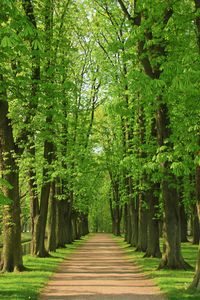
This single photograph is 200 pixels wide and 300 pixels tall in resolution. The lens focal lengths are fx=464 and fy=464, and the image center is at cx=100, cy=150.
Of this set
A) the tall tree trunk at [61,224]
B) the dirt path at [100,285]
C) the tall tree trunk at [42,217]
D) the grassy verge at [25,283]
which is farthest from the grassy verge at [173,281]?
the tall tree trunk at [61,224]

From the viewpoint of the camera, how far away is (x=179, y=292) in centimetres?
1200

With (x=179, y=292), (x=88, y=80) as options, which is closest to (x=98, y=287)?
(x=179, y=292)

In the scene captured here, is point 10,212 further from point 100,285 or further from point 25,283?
point 100,285

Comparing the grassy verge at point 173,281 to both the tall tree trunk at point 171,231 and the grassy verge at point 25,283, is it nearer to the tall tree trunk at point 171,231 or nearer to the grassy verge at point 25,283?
the tall tree trunk at point 171,231

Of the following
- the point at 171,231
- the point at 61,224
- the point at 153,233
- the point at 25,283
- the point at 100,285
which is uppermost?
the point at 61,224

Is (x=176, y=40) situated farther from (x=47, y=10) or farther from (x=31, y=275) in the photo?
(x=31, y=275)

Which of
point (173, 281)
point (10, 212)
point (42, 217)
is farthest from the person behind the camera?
point (42, 217)

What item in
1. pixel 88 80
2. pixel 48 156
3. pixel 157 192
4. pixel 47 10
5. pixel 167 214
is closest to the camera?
pixel 167 214

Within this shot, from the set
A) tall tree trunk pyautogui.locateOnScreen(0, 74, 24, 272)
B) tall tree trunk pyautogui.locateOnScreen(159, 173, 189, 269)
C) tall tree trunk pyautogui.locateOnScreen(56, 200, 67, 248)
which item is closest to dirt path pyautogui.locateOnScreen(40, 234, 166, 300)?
tall tree trunk pyautogui.locateOnScreen(159, 173, 189, 269)

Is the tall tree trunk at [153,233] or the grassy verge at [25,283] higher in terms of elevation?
the tall tree trunk at [153,233]

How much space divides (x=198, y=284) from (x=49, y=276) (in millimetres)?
6566

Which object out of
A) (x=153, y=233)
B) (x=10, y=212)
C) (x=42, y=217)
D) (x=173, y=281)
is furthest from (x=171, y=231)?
(x=42, y=217)

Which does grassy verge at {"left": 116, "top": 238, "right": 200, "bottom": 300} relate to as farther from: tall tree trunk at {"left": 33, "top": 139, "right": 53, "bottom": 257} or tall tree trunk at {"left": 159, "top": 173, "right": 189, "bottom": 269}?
tall tree trunk at {"left": 33, "top": 139, "right": 53, "bottom": 257}

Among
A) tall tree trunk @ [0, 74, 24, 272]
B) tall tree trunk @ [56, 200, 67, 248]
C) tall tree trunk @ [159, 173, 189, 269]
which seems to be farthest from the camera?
tall tree trunk @ [56, 200, 67, 248]
